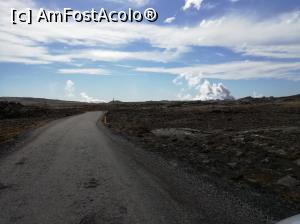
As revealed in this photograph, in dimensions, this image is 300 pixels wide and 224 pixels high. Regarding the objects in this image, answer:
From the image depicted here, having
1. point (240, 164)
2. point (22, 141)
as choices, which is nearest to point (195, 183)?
point (240, 164)

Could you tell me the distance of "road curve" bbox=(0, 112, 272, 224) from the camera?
811cm

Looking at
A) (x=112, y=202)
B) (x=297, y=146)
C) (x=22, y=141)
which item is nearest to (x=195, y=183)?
(x=112, y=202)

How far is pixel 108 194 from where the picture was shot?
10.0m

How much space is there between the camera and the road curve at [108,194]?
26.6ft

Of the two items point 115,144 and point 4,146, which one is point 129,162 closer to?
point 115,144

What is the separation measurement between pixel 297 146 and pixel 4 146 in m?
14.8

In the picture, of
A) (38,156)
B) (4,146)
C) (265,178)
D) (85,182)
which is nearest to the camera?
(85,182)

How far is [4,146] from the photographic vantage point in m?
20.6

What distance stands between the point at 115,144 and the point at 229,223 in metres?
14.3

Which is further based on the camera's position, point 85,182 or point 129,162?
point 129,162

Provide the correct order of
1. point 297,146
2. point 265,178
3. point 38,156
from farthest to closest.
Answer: point 297,146, point 38,156, point 265,178

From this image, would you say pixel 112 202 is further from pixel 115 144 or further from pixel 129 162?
pixel 115 144

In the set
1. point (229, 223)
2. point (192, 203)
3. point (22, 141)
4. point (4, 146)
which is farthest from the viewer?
point (22, 141)

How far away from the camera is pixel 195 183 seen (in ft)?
38.4
